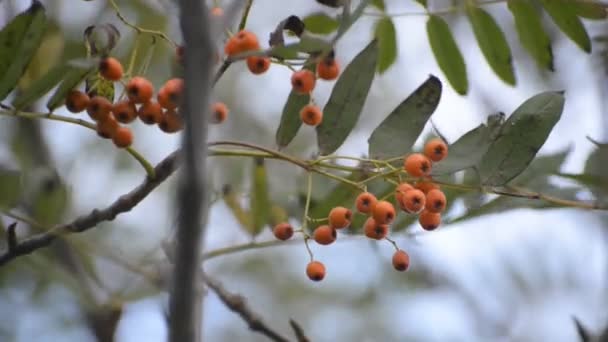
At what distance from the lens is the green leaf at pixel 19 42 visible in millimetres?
829

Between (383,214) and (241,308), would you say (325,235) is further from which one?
→ (241,308)

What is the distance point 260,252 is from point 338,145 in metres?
2.19

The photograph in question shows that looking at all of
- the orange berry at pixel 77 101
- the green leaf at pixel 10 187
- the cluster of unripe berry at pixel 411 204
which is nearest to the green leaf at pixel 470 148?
the cluster of unripe berry at pixel 411 204

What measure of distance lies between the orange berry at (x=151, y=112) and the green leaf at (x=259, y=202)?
458 millimetres

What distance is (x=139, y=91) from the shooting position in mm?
807

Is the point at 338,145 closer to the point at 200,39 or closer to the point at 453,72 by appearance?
the point at 453,72

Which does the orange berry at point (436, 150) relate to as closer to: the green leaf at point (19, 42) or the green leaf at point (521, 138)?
the green leaf at point (521, 138)

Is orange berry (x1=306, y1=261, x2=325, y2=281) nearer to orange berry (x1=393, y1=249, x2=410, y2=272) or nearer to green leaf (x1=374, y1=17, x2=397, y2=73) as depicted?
orange berry (x1=393, y1=249, x2=410, y2=272)

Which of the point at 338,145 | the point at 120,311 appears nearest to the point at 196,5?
the point at 338,145

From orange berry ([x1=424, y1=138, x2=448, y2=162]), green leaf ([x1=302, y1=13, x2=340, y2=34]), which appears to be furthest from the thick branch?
green leaf ([x1=302, y1=13, x2=340, y2=34])

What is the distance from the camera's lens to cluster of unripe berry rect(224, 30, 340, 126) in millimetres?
756

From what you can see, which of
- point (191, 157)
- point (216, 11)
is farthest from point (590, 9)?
point (191, 157)

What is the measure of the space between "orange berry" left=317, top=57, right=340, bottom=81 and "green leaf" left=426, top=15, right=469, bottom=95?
0.35 metres

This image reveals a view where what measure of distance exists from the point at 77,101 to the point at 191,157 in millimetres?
420
